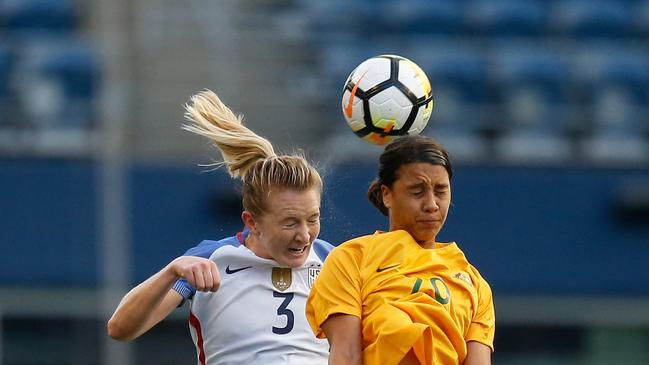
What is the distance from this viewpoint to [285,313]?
4742mm

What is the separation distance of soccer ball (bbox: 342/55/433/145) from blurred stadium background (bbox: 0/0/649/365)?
202 inches

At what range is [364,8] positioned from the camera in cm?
1309

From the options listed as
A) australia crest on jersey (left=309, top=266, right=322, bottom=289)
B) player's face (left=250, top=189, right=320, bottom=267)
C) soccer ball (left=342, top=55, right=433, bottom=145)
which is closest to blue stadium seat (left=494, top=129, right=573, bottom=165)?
soccer ball (left=342, top=55, right=433, bottom=145)

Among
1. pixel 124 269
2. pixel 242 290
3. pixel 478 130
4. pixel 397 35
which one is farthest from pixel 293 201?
pixel 397 35

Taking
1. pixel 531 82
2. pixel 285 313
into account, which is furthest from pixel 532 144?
pixel 285 313

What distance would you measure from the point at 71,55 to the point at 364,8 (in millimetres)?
2659

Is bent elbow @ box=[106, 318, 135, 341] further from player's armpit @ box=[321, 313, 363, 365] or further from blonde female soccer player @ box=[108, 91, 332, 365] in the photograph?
player's armpit @ box=[321, 313, 363, 365]

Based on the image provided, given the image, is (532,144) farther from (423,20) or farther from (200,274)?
(200,274)

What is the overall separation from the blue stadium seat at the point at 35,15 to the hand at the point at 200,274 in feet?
29.5

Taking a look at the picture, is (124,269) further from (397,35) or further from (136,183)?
(397,35)

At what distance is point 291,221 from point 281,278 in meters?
0.33

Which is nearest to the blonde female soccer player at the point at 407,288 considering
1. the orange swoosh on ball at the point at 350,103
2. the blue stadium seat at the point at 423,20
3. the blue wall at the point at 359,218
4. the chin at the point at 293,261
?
the chin at the point at 293,261

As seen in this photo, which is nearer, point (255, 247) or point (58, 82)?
point (255, 247)

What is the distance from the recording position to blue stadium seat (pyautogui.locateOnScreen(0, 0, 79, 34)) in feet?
42.0
